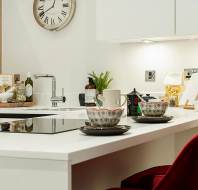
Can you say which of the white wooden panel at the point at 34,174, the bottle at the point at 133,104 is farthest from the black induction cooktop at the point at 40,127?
the bottle at the point at 133,104

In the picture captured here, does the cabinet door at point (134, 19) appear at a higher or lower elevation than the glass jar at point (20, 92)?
higher

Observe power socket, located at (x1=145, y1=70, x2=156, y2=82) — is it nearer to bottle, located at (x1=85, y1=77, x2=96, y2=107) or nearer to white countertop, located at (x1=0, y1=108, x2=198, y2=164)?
bottle, located at (x1=85, y1=77, x2=96, y2=107)

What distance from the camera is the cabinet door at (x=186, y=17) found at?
3439 mm

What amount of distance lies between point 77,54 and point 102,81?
0.40m

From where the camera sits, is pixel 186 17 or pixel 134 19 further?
pixel 134 19

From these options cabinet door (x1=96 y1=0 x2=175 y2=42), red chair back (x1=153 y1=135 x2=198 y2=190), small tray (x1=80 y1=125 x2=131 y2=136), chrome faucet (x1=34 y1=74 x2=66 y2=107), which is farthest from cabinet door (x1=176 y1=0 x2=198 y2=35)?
red chair back (x1=153 y1=135 x2=198 y2=190)

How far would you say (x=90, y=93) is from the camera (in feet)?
13.2

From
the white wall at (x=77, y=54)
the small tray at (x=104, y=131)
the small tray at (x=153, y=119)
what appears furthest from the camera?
the white wall at (x=77, y=54)

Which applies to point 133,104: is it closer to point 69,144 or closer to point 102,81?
point 69,144

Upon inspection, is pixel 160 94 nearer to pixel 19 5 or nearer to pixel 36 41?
pixel 36 41

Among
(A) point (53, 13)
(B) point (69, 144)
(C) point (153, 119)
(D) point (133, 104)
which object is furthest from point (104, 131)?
(A) point (53, 13)

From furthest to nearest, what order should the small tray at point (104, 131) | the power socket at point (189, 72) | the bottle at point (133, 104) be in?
the power socket at point (189, 72), the bottle at point (133, 104), the small tray at point (104, 131)

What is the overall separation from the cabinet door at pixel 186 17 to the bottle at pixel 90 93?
0.92 m

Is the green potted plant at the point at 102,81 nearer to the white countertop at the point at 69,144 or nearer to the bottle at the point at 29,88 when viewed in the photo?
the bottle at the point at 29,88
